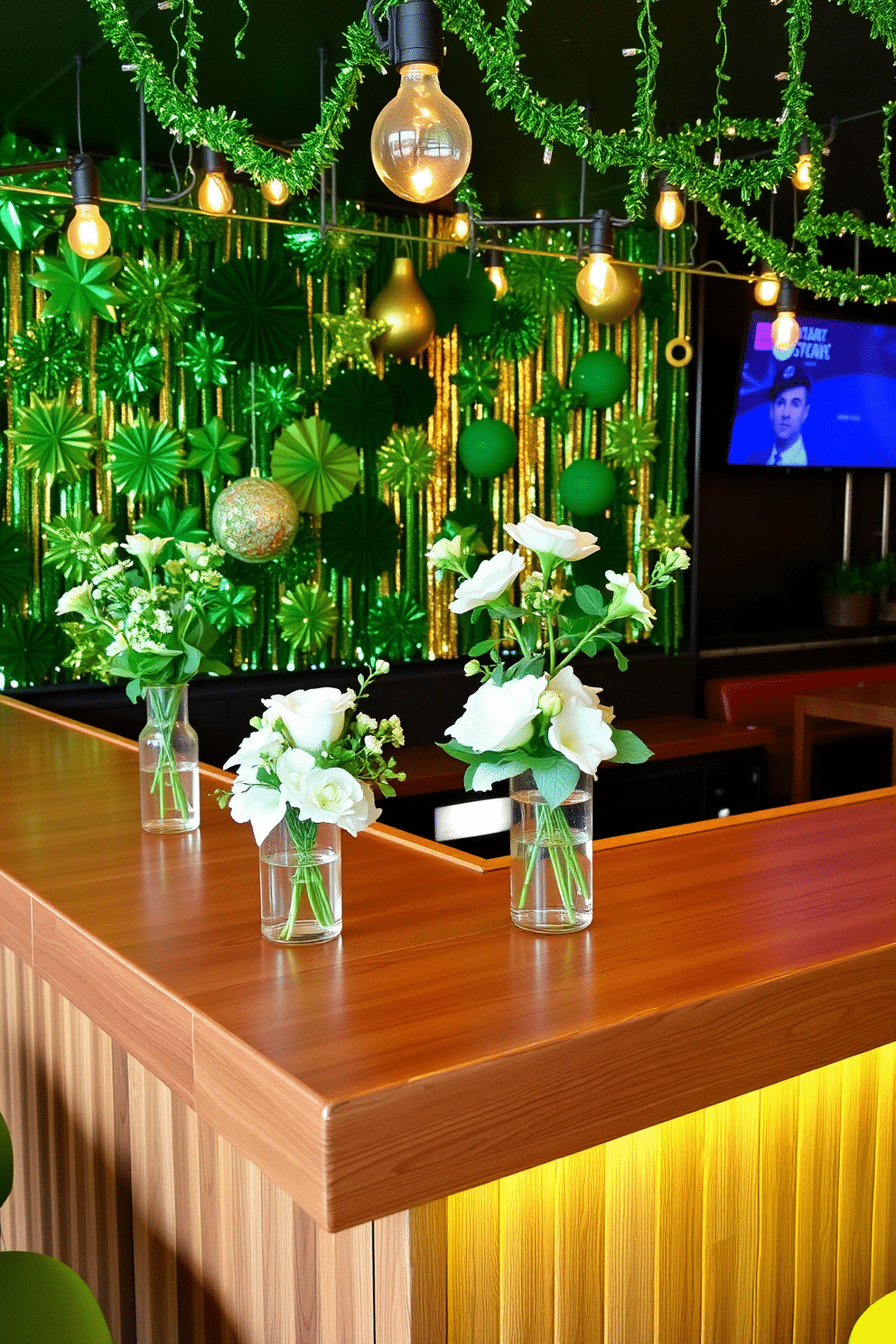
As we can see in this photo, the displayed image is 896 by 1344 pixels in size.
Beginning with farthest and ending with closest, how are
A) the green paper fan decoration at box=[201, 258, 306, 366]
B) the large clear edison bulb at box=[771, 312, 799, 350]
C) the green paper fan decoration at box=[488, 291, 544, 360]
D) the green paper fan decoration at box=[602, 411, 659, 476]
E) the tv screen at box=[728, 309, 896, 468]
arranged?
the tv screen at box=[728, 309, 896, 468]
the green paper fan decoration at box=[602, 411, 659, 476]
the green paper fan decoration at box=[488, 291, 544, 360]
the green paper fan decoration at box=[201, 258, 306, 366]
the large clear edison bulb at box=[771, 312, 799, 350]

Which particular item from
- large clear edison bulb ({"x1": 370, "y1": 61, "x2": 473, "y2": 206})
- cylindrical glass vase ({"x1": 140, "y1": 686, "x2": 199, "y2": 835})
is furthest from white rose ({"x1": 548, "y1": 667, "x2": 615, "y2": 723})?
large clear edison bulb ({"x1": 370, "y1": 61, "x2": 473, "y2": 206})

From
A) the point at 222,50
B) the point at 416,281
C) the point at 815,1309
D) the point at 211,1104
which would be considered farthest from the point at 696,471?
the point at 211,1104

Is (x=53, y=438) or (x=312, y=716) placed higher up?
(x=53, y=438)

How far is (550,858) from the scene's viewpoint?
4.91 feet

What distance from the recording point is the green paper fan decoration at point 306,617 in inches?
196

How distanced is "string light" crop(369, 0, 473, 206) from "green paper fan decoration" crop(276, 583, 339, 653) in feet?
9.96

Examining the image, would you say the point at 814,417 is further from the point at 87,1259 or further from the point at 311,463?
the point at 87,1259

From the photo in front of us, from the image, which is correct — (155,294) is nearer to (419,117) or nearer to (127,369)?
(127,369)

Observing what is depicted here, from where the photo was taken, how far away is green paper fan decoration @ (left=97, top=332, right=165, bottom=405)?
4.54 metres

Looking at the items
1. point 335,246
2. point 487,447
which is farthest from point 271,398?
point 487,447

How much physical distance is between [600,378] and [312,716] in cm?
456

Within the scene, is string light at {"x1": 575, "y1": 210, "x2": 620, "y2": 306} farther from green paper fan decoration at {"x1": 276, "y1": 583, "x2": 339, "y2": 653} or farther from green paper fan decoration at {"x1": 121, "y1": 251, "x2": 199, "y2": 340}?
green paper fan decoration at {"x1": 276, "y1": 583, "x2": 339, "y2": 653}

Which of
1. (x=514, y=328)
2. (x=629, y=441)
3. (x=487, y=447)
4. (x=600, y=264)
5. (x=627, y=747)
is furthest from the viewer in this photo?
(x=629, y=441)

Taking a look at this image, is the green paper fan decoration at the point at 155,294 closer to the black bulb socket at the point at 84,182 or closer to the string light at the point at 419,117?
the black bulb socket at the point at 84,182
